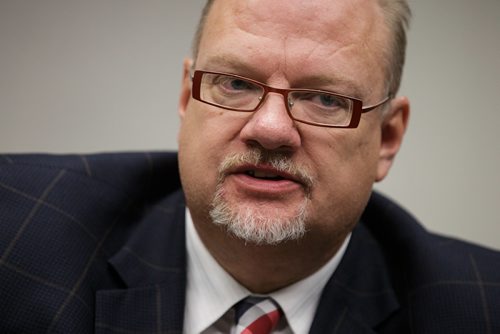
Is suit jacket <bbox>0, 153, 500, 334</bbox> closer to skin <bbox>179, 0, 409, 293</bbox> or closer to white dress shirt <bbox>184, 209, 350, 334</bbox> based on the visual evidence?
white dress shirt <bbox>184, 209, 350, 334</bbox>

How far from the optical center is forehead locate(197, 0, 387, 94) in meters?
1.25

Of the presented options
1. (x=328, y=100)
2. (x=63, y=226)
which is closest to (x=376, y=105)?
(x=328, y=100)

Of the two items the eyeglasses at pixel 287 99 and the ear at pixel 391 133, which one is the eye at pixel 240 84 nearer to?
the eyeglasses at pixel 287 99

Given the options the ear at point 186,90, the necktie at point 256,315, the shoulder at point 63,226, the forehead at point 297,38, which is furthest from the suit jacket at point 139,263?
the forehead at point 297,38

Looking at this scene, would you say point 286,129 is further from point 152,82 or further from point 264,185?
point 152,82

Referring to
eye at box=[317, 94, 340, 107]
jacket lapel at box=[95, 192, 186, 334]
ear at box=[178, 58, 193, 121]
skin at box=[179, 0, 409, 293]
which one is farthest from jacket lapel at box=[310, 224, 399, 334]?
ear at box=[178, 58, 193, 121]

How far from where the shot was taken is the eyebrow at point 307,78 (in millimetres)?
1267

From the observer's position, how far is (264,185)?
4.00 feet

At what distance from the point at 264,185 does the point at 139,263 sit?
1.49ft

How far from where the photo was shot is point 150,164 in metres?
1.66

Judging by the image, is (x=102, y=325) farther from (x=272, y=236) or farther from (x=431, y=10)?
(x=431, y=10)

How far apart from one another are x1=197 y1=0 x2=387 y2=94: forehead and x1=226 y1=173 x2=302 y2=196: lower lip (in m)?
0.22

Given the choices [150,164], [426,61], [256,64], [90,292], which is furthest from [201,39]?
[426,61]

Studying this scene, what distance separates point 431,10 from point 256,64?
1.13 meters
